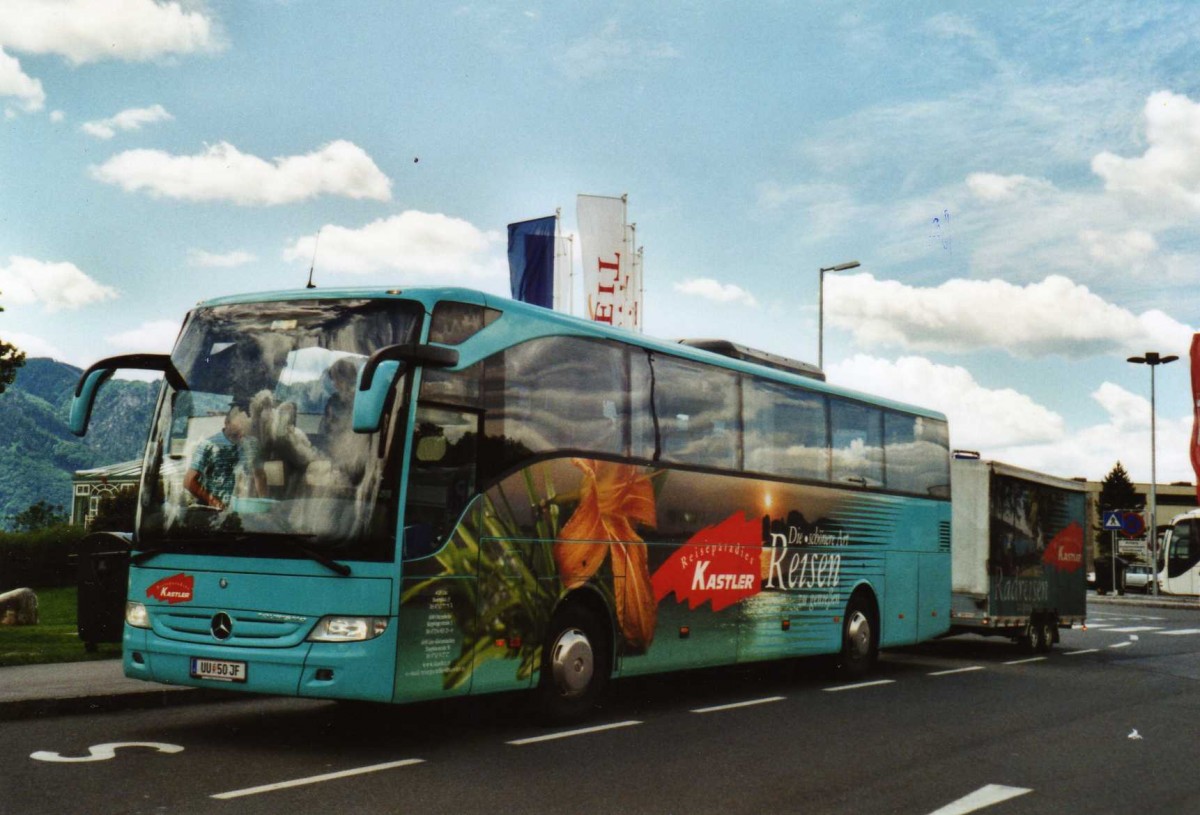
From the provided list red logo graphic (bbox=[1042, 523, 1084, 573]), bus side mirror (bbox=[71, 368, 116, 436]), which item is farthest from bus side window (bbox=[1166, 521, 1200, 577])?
bus side mirror (bbox=[71, 368, 116, 436])

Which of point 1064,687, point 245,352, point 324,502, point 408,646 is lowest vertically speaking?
point 1064,687

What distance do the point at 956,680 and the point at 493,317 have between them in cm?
901

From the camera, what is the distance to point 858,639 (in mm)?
16156

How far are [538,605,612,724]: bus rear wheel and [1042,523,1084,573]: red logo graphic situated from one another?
12358mm

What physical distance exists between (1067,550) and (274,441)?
55.6 feet

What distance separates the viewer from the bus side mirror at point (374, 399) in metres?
7.96

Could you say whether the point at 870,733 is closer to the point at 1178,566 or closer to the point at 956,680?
the point at 956,680

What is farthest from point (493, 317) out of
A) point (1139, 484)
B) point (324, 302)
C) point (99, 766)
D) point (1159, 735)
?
point (1139, 484)

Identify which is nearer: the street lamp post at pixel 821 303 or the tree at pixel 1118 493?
the street lamp post at pixel 821 303

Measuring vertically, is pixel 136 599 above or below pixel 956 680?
above

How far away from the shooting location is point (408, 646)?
29.2ft

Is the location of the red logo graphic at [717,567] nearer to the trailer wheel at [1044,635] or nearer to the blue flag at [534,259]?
the trailer wheel at [1044,635]

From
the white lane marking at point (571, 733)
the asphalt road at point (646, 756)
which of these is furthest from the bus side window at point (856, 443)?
the white lane marking at point (571, 733)

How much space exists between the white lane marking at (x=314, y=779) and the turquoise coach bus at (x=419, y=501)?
1.51ft
